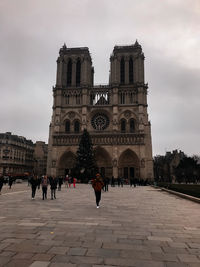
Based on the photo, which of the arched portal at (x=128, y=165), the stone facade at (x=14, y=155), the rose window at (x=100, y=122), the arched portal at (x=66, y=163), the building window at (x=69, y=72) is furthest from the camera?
the stone facade at (x=14, y=155)

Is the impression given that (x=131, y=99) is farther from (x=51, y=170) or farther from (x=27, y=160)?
(x=27, y=160)

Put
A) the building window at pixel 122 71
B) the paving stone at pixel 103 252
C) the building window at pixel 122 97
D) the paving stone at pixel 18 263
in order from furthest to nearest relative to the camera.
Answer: the building window at pixel 122 71, the building window at pixel 122 97, the paving stone at pixel 103 252, the paving stone at pixel 18 263

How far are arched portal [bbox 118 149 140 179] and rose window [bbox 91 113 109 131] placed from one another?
318 inches

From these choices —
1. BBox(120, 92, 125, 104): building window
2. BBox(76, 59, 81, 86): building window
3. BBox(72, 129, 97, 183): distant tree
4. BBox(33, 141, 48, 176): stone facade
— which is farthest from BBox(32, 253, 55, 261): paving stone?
BBox(33, 141, 48, 176): stone facade

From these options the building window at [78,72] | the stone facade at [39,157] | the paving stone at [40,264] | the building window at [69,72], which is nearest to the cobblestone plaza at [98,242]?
the paving stone at [40,264]

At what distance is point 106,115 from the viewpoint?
157ft

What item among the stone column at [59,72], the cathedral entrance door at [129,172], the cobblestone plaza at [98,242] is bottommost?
the cobblestone plaza at [98,242]

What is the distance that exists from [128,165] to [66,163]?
13.7 meters

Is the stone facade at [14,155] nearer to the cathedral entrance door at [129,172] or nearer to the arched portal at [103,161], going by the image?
the arched portal at [103,161]

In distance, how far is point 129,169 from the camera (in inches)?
1732

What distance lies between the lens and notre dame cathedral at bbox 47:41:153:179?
4350 cm

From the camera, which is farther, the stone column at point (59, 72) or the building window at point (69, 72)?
the building window at point (69, 72)

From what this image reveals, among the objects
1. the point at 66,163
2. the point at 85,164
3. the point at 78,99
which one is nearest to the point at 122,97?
the point at 78,99

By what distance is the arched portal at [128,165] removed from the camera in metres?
43.4
